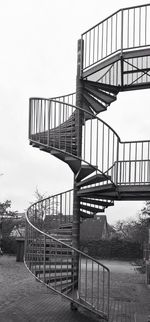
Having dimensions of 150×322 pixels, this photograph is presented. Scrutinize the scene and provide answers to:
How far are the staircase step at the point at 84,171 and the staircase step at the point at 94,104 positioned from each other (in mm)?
1938

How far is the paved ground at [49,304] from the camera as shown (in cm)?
716

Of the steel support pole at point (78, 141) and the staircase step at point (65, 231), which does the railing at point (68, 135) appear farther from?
the staircase step at point (65, 231)

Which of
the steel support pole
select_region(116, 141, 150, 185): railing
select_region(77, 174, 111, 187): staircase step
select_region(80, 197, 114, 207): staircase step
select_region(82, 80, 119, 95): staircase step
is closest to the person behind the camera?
select_region(77, 174, 111, 187): staircase step

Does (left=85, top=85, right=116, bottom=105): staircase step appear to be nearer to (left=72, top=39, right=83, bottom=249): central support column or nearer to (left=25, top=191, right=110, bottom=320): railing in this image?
(left=72, top=39, right=83, bottom=249): central support column

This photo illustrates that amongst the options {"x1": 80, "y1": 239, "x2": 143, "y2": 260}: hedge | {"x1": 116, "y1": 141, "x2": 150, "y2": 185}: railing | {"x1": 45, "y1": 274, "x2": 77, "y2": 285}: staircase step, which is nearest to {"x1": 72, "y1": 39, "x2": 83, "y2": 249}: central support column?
{"x1": 116, "y1": 141, "x2": 150, "y2": 185}: railing

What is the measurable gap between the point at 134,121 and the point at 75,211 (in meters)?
4.26

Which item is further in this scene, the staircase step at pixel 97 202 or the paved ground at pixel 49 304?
the staircase step at pixel 97 202

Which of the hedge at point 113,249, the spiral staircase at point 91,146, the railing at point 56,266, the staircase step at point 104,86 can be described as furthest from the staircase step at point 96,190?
the hedge at point 113,249

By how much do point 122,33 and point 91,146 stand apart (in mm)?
2851

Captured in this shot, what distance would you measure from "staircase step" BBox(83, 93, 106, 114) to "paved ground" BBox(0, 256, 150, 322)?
4.45 metres

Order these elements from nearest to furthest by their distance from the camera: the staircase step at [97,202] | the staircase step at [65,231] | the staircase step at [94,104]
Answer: the staircase step at [65,231] → the staircase step at [97,202] → the staircase step at [94,104]

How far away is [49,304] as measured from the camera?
8461mm

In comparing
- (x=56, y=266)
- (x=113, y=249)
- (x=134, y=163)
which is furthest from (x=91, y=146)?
(x=113, y=249)

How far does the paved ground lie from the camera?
7.16 meters
